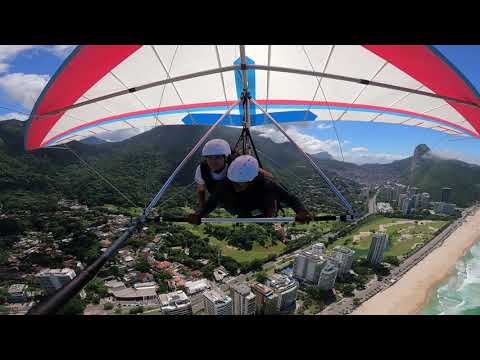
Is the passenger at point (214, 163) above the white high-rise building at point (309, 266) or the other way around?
above

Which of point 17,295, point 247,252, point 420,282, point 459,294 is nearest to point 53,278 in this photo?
point 17,295

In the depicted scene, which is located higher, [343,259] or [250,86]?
[250,86]

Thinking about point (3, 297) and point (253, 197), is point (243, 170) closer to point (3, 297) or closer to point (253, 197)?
point (253, 197)

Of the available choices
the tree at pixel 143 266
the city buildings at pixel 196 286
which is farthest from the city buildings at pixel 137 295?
the city buildings at pixel 196 286

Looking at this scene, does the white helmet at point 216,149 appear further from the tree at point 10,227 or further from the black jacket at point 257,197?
the tree at point 10,227

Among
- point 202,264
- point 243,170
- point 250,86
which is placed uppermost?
point 250,86

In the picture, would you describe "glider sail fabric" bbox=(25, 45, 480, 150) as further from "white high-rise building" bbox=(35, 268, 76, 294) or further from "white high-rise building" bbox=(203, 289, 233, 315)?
"white high-rise building" bbox=(35, 268, 76, 294)

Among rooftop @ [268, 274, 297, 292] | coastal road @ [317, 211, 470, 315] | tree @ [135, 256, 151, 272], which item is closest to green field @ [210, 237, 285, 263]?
rooftop @ [268, 274, 297, 292]
